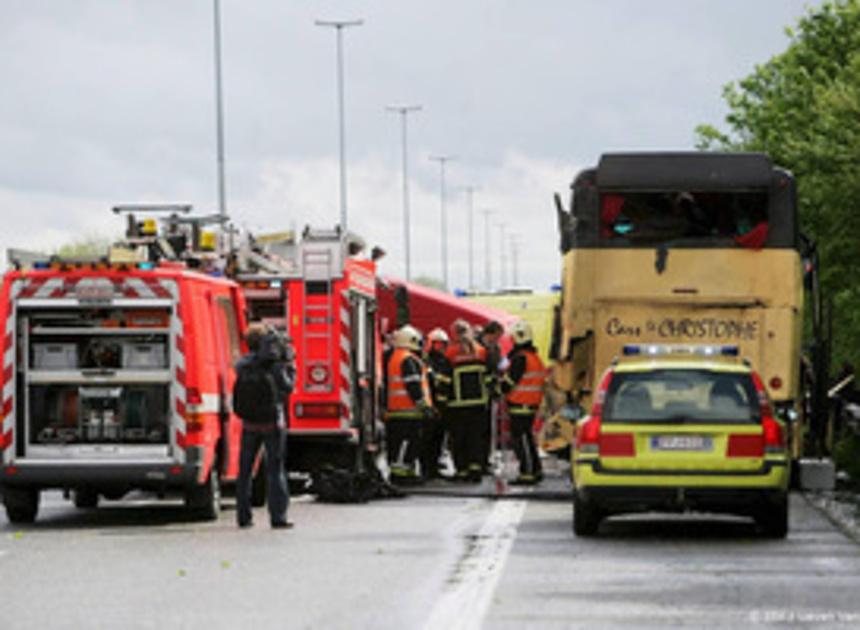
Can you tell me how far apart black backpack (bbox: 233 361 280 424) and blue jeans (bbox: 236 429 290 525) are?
135mm

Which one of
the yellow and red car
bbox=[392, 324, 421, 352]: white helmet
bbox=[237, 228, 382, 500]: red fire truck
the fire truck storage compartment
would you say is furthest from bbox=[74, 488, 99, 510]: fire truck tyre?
the yellow and red car

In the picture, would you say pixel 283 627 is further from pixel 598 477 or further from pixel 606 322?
pixel 606 322

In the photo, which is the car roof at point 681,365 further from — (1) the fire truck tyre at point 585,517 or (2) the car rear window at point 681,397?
(1) the fire truck tyre at point 585,517

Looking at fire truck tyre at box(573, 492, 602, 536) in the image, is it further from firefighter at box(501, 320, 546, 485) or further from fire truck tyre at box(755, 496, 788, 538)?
firefighter at box(501, 320, 546, 485)

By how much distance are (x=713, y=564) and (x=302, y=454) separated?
9.20 meters

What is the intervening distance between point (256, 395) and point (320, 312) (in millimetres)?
4246

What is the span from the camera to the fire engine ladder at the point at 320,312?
25.8 meters

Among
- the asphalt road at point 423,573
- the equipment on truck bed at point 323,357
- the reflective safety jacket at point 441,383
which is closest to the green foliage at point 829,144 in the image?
the reflective safety jacket at point 441,383

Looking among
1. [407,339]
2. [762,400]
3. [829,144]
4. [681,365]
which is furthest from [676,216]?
[829,144]

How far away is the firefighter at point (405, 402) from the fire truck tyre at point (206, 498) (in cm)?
512

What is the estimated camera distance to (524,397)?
2784 centimetres

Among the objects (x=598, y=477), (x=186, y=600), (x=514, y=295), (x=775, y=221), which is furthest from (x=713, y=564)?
(x=514, y=295)

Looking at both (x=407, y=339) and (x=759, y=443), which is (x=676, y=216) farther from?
(x=759, y=443)

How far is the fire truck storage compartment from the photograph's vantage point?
2233cm
